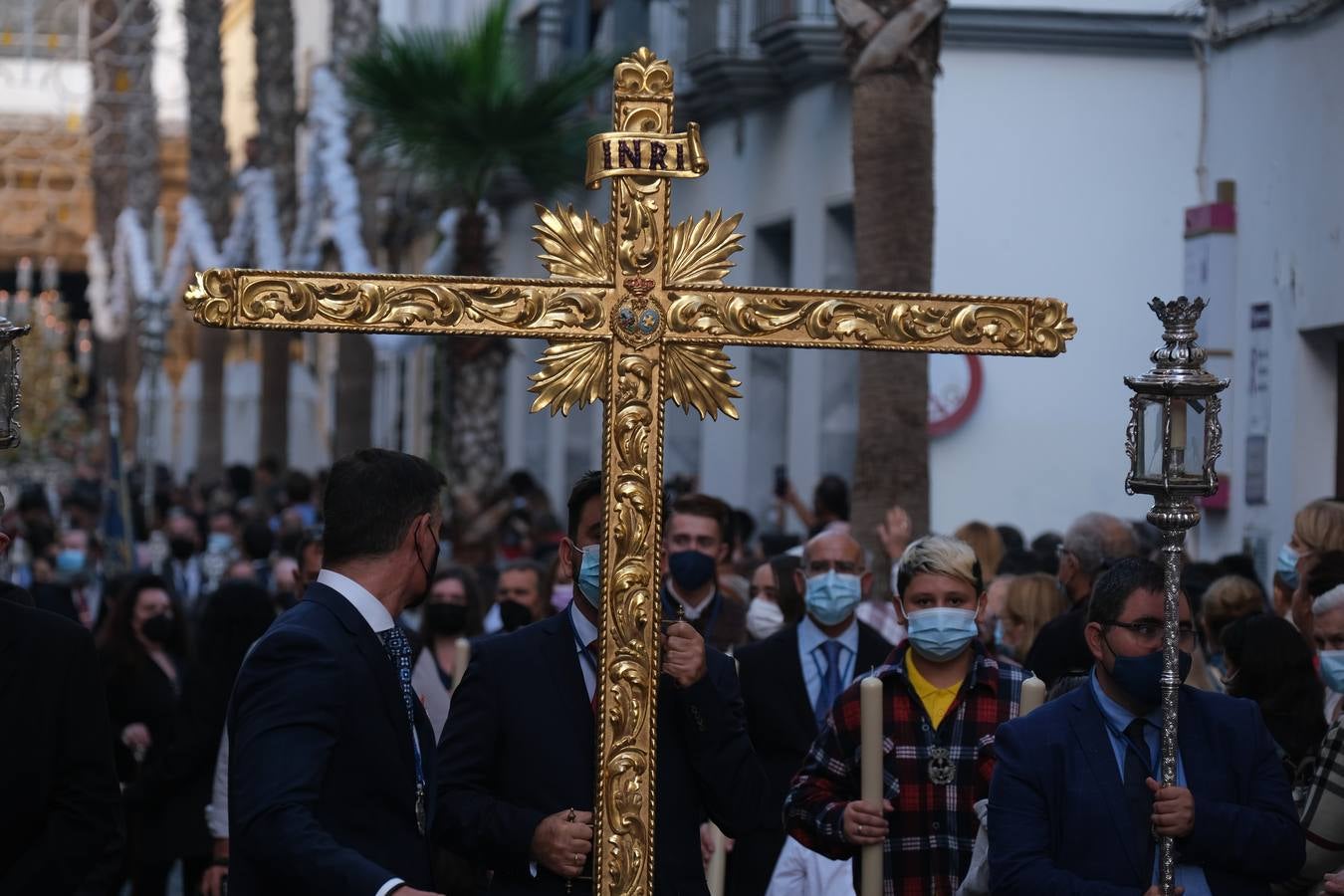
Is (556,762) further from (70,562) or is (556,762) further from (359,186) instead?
(359,186)

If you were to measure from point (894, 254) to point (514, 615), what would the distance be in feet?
11.0

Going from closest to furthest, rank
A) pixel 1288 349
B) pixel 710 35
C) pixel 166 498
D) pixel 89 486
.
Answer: pixel 1288 349
pixel 710 35
pixel 166 498
pixel 89 486

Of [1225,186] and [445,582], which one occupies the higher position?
[1225,186]

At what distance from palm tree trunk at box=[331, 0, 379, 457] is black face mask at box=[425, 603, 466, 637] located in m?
11.6

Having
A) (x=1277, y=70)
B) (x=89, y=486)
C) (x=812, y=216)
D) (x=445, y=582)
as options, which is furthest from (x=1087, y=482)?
(x=89, y=486)

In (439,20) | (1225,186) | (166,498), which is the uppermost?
(439,20)

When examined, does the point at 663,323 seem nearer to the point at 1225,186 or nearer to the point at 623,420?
the point at 623,420

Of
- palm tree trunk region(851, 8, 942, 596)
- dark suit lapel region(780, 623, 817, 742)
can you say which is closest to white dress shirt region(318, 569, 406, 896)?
dark suit lapel region(780, 623, 817, 742)

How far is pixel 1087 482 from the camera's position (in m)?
17.9

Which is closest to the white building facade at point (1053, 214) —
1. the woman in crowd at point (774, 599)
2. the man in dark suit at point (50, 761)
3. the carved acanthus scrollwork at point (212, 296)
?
the woman in crowd at point (774, 599)

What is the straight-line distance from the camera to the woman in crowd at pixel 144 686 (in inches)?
383

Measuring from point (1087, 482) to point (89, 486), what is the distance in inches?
602

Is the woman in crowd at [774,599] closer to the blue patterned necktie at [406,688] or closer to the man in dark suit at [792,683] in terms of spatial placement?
the man in dark suit at [792,683]

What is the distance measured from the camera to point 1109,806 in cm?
516
